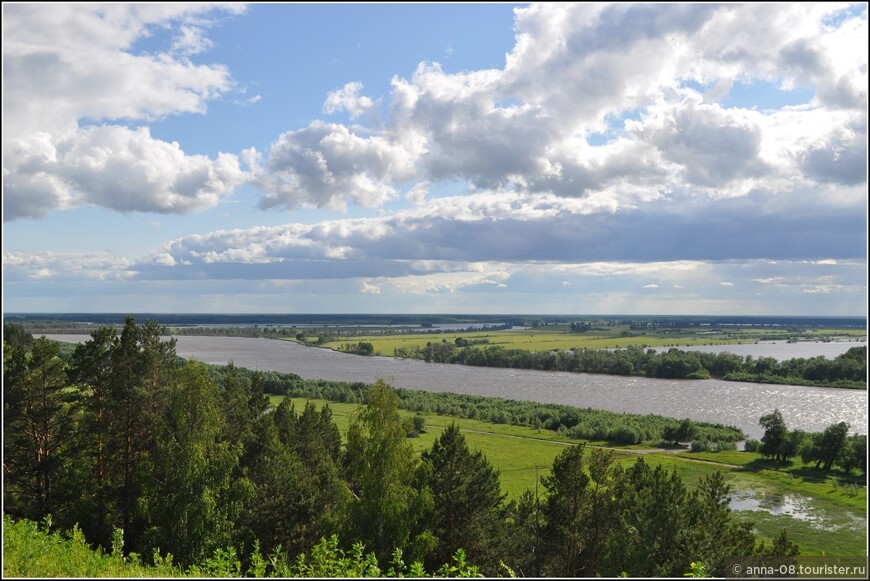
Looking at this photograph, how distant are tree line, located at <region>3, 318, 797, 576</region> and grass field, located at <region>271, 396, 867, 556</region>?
410 cm

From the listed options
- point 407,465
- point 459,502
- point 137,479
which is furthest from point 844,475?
point 137,479

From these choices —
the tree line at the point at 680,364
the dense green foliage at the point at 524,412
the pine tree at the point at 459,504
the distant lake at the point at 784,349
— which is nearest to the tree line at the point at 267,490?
the pine tree at the point at 459,504

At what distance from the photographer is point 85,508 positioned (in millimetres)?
17938

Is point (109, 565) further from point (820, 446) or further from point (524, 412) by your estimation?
point (524, 412)

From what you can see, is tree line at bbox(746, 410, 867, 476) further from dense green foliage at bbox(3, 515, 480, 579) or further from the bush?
dense green foliage at bbox(3, 515, 480, 579)

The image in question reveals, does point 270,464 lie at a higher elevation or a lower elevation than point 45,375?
lower

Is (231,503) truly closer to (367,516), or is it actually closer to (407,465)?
(367,516)

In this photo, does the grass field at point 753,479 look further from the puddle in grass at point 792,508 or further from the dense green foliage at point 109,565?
the dense green foliage at point 109,565

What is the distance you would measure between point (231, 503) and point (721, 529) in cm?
1409

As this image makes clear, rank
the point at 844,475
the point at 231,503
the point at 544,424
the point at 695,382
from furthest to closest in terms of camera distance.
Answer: the point at 695,382 < the point at 544,424 < the point at 844,475 < the point at 231,503

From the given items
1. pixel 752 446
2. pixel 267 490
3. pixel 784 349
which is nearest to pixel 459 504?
pixel 267 490

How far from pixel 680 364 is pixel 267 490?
90717 millimetres

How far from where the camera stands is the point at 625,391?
270ft

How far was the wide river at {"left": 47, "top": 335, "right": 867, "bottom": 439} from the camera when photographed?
64188 millimetres
